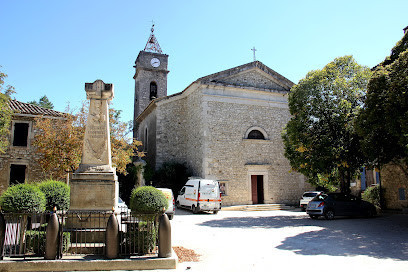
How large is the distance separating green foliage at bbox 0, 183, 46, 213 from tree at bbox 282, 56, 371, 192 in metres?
11.6

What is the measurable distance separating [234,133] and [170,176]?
5.27 meters

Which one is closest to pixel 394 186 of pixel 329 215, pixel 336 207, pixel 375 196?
pixel 375 196

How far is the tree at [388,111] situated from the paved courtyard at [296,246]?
3.05 metres

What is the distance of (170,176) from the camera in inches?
806

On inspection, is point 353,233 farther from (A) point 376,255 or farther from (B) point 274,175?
(B) point 274,175

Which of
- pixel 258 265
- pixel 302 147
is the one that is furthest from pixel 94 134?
pixel 302 147

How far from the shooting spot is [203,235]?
10094mm

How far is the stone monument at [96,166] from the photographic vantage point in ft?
22.2

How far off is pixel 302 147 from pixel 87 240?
1118 cm

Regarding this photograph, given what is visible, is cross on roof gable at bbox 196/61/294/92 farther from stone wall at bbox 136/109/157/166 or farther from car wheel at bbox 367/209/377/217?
car wheel at bbox 367/209/377/217

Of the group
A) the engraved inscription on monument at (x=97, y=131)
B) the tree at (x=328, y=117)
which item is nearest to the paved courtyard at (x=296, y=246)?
the engraved inscription on monument at (x=97, y=131)

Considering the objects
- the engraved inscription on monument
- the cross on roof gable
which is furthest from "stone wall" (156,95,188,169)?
the engraved inscription on monument

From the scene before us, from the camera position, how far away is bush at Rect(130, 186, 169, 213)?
697cm

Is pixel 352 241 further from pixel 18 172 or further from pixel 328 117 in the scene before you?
pixel 18 172
